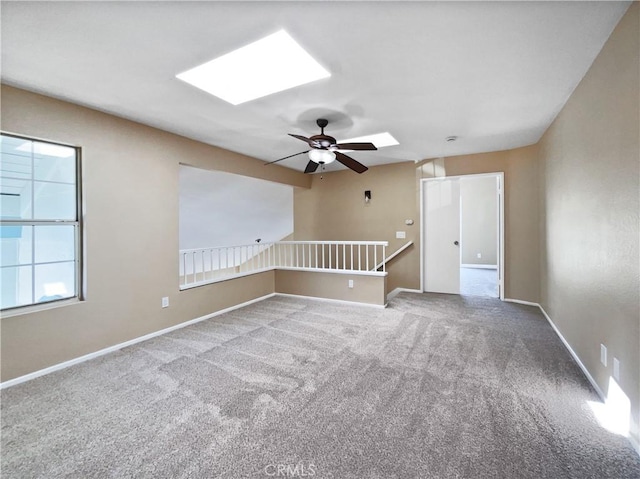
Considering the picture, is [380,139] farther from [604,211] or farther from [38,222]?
[38,222]

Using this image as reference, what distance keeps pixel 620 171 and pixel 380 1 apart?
1.79 m

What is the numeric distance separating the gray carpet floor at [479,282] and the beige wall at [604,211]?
226cm

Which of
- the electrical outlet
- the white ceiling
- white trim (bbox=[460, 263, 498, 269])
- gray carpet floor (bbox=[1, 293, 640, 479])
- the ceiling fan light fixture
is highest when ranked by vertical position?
Result: the white ceiling

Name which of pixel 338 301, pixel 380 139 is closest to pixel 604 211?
pixel 380 139

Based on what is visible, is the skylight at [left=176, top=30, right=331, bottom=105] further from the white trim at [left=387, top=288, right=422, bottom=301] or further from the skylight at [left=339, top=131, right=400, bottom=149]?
the white trim at [left=387, top=288, right=422, bottom=301]

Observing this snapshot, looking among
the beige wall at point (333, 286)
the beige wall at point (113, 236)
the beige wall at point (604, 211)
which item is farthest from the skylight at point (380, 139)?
the beige wall at point (113, 236)

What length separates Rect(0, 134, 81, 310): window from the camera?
2.46m

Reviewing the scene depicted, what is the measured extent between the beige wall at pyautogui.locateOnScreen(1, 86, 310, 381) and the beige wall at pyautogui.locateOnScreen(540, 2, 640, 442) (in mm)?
4143

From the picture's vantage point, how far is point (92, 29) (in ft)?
5.80

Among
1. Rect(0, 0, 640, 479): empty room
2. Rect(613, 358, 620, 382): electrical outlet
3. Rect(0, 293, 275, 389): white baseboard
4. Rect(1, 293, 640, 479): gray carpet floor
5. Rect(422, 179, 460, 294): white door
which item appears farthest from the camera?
Rect(422, 179, 460, 294): white door

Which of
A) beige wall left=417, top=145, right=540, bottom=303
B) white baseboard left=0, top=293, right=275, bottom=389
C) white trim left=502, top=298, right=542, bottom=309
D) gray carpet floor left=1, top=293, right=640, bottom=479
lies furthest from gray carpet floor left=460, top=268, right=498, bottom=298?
white baseboard left=0, top=293, right=275, bottom=389

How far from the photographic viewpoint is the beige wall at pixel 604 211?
164cm

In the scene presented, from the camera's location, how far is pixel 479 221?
8.36 metres

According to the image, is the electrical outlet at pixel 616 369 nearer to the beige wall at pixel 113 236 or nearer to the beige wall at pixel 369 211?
the beige wall at pixel 369 211
